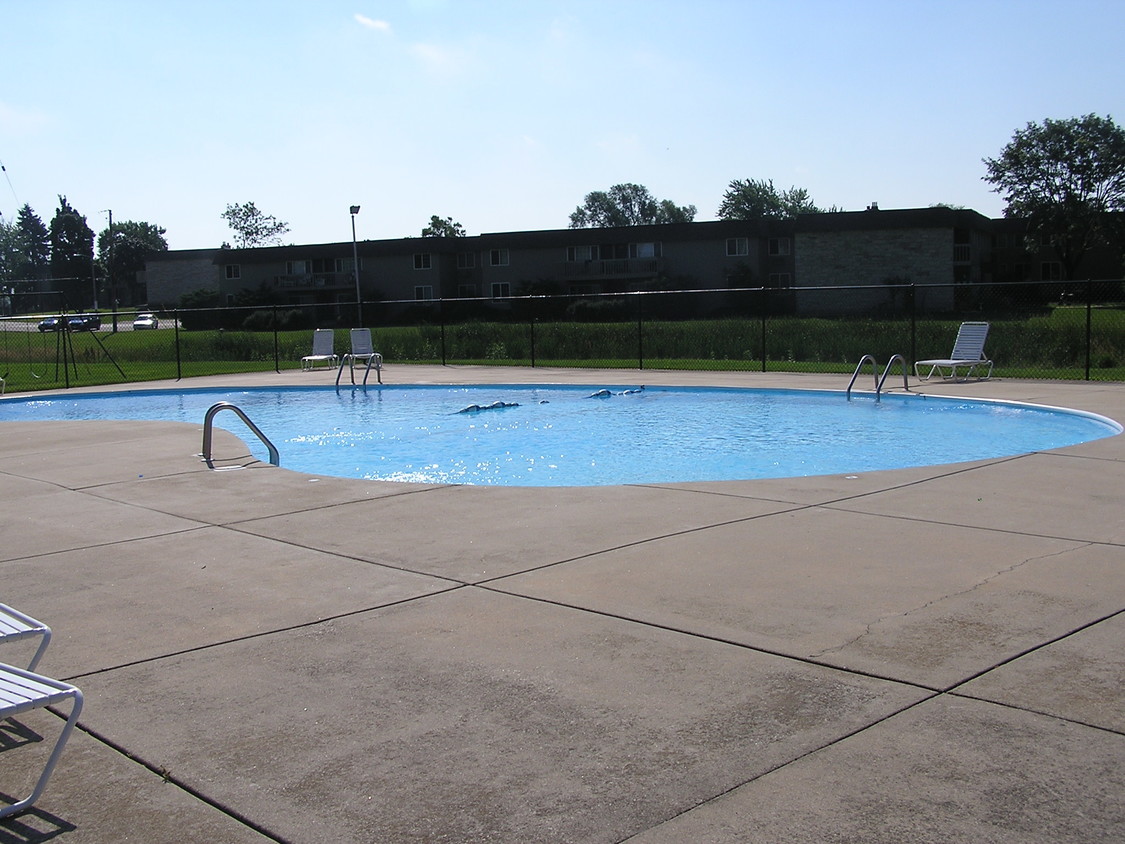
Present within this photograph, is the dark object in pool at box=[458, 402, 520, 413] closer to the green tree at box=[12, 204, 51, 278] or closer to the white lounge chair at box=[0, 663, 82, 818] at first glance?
the white lounge chair at box=[0, 663, 82, 818]

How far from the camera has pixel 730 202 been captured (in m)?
120

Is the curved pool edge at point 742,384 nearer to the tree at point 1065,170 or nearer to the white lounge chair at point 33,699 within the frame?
the white lounge chair at point 33,699

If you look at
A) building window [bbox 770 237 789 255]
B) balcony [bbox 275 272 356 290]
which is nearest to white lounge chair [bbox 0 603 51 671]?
building window [bbox 770 237 789 255]

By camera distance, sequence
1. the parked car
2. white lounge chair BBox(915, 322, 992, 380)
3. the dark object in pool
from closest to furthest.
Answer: the dark object in pool < white lounge chair BBox(915, 322, 992, 380) < the parked car

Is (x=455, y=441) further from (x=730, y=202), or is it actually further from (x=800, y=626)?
(x=730, y=202)

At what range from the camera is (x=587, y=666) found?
4.66 meters

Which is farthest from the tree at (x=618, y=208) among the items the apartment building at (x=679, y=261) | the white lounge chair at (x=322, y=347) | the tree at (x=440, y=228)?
the white lounge chair at (x=322, y=347)

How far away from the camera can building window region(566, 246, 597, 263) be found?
208 feet

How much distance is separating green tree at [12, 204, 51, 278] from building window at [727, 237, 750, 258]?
11827 centimetres

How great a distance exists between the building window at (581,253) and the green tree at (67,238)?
88.2 metres

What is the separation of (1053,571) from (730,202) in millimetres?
118085

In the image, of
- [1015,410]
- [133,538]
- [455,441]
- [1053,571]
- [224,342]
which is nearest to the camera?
[1053,571]

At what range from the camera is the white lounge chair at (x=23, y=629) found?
4.11 meters

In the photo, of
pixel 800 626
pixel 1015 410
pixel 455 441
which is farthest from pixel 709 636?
pixel 1015 410
